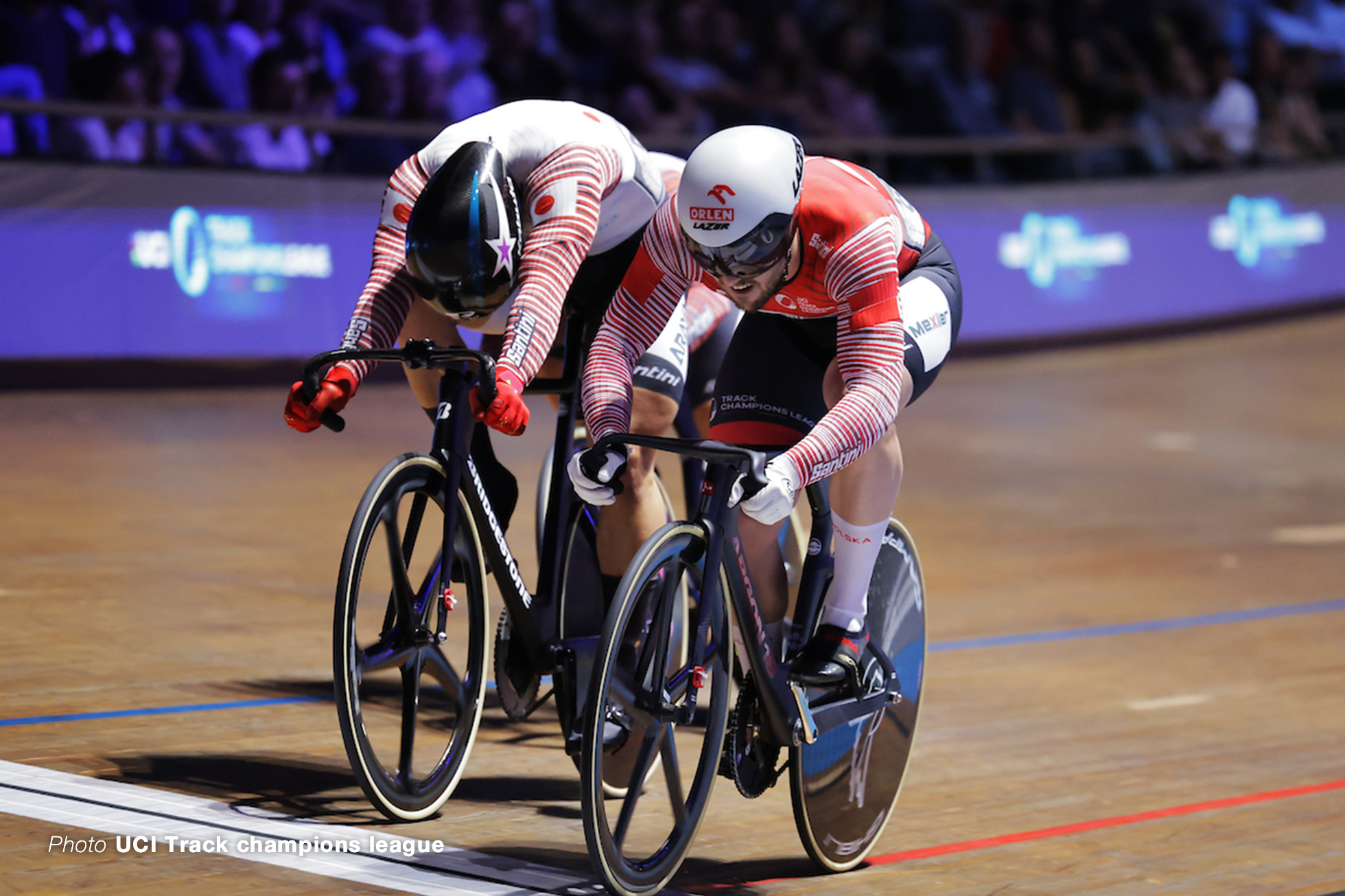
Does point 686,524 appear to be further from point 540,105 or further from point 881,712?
point 540,105

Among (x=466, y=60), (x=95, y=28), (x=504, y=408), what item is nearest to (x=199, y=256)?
(x=95, y=28)

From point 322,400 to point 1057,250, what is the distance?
9.39m

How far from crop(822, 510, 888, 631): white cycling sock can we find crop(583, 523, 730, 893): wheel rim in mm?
321

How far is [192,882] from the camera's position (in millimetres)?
3023

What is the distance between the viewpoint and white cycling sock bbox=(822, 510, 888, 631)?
11.3ft

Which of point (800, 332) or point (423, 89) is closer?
point (800, 332)

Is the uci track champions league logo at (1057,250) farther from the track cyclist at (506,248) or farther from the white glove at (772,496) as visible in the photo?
the white glove at (772,496)

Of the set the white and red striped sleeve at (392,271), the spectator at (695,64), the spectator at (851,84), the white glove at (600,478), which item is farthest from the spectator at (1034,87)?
the white glove at (600,478)

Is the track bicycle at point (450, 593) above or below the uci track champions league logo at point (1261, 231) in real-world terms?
above

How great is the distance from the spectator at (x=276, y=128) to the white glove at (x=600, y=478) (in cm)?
644

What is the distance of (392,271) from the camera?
3666 millimetres

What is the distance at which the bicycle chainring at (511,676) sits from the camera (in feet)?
12.1

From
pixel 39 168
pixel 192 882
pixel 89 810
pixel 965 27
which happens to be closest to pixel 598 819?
pixel 192 882

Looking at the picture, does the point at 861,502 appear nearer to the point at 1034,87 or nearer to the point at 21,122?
the point at 21,122
